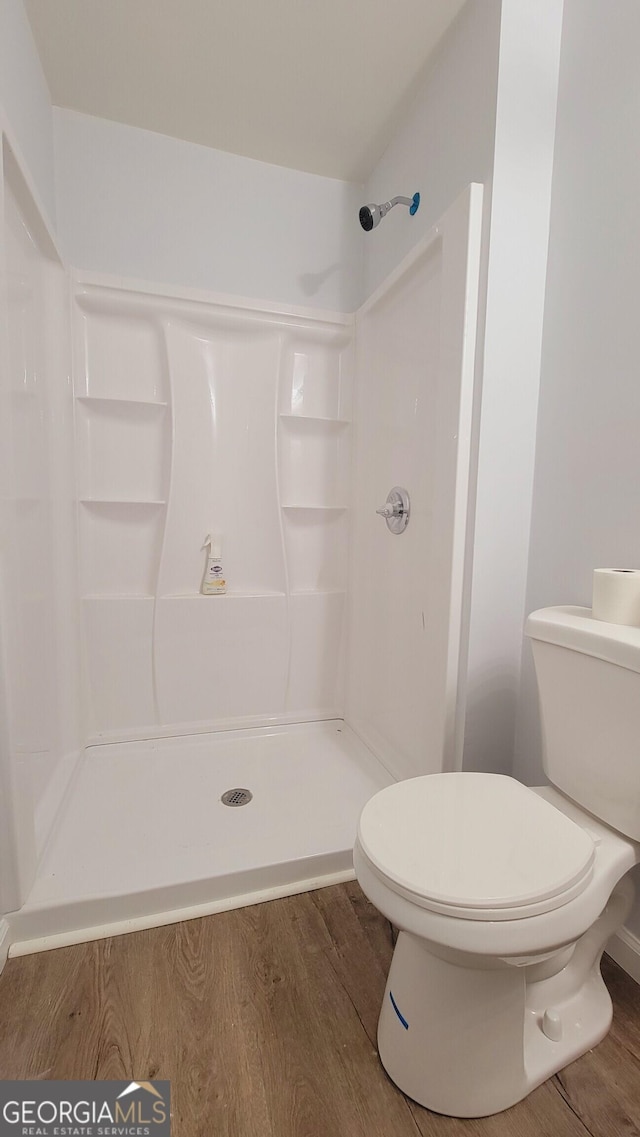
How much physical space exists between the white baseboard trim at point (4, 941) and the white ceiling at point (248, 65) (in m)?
2.20

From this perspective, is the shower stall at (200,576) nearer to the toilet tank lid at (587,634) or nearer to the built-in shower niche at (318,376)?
the built-in shower niche at (318,376)

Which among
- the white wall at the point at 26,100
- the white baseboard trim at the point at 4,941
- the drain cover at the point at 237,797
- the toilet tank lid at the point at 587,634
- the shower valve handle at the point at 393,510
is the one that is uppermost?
the white wall at the point at 26,100

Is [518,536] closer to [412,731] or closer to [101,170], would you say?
[412,731]

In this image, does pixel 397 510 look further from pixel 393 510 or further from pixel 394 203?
pixel 394 203

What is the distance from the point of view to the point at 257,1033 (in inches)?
38.3

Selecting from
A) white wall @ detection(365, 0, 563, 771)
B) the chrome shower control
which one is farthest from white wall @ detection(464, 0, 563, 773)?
the chrome shower control

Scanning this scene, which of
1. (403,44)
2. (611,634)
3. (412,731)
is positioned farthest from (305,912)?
(403,44)

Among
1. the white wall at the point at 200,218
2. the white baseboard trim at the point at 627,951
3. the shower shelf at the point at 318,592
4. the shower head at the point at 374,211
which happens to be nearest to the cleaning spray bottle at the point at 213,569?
the shower shelf at the point at 318,592

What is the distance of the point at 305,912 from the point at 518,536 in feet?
3.51

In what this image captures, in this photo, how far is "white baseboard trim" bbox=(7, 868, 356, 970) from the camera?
3.81 ft

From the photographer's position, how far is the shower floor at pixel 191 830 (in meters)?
1.22

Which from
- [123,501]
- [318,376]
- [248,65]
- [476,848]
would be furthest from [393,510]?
[248,65]

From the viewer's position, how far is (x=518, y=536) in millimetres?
1382

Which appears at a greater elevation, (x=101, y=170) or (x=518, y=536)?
(x=101, y=170)
